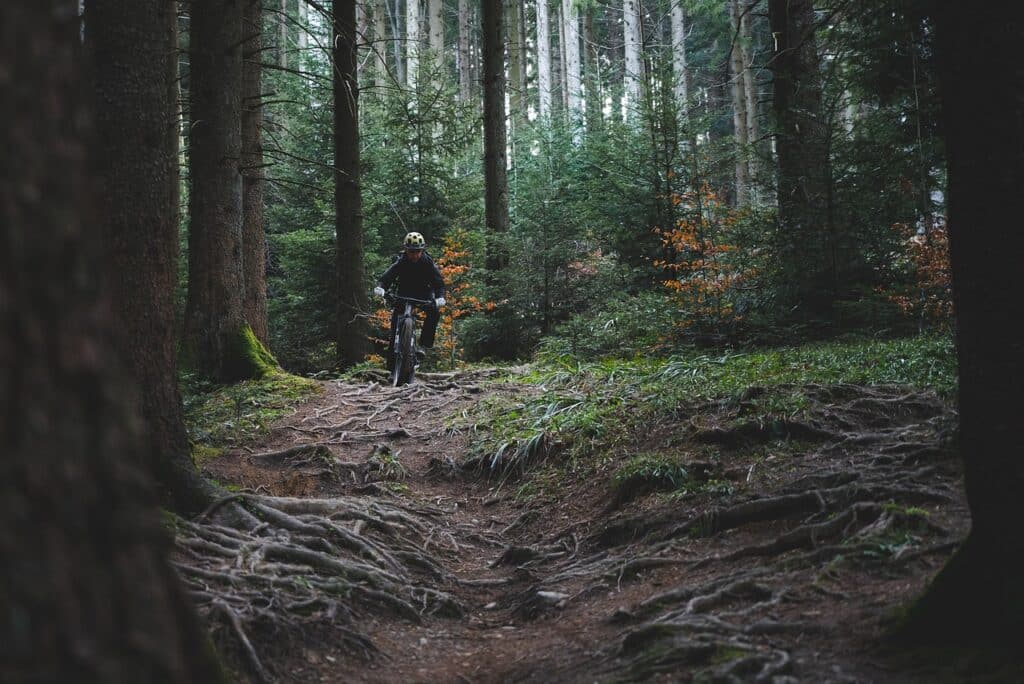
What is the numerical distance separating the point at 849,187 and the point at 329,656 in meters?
9.20

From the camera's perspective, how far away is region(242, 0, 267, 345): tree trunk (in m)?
13.3

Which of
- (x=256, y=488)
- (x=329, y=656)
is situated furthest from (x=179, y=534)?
(x=256, y=488)

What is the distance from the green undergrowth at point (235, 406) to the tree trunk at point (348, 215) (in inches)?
121

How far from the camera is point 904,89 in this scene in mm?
9102

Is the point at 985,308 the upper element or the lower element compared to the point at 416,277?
lower

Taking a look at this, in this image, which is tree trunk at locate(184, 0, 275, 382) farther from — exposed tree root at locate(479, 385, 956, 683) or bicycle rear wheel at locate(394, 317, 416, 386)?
exposed tree root at locate(479, 385, 956, 683)

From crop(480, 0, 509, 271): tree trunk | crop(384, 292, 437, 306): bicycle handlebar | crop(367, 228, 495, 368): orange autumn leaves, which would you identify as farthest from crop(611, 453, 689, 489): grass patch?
crop(480, 0, 509, 271): tree trunk

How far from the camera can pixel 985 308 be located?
11.2ft

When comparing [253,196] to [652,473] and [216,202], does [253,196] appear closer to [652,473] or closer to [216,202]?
[216,202]

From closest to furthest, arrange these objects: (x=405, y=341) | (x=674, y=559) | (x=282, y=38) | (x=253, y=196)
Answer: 1. (x=674, y=559)
2. (x=405, y=341)
3. (x=253, y=196)
4. (x=282, y=38)

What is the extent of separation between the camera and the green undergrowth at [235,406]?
27.6 feet

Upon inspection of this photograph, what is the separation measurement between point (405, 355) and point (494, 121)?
26.6 ft

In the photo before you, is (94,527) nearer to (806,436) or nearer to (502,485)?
(806,436)

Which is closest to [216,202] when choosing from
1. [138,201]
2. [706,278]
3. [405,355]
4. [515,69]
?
[405,355]
